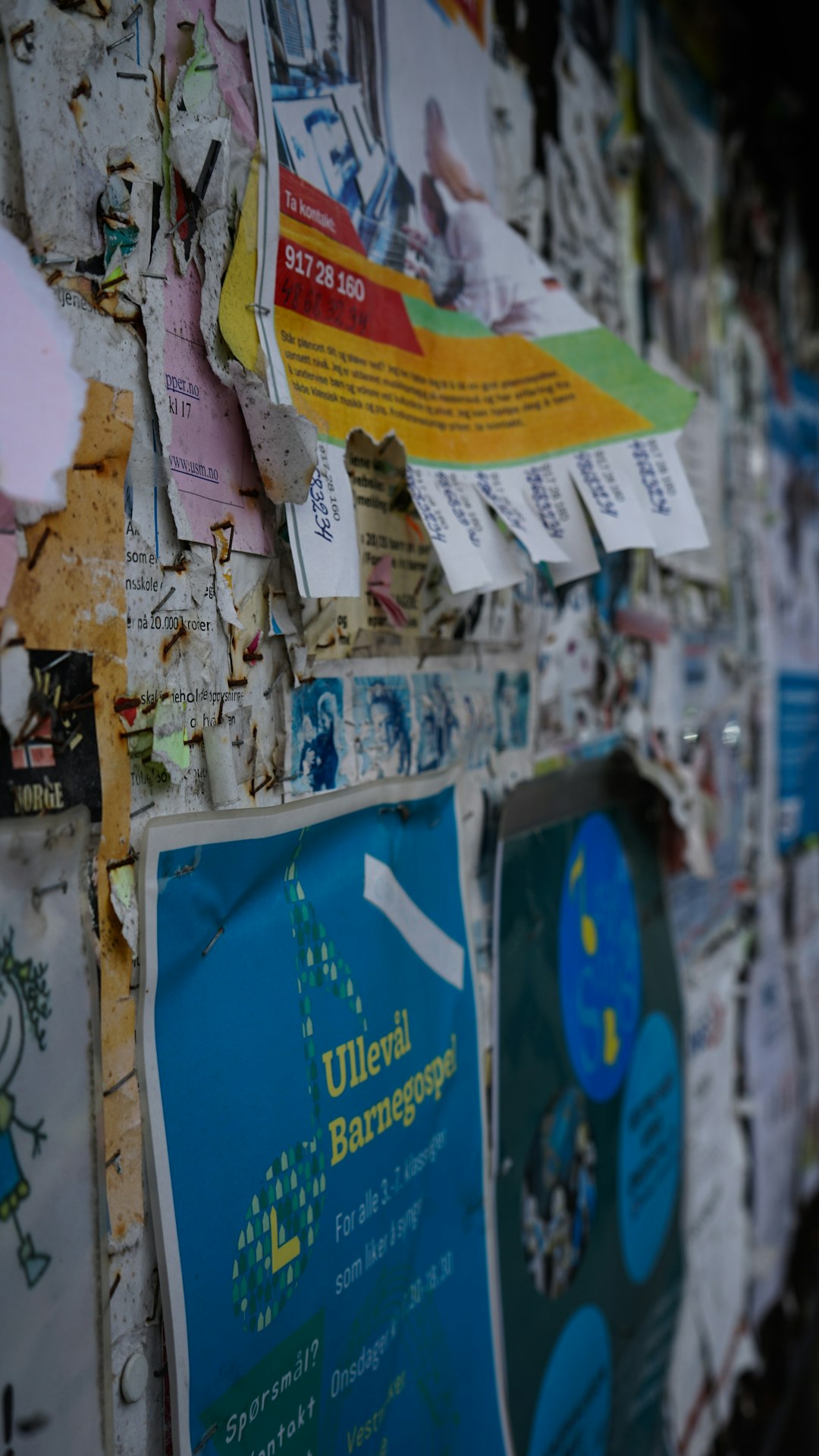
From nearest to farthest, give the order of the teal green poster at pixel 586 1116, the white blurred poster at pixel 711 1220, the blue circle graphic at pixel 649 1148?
the teal green poster at pixel 586 1116 < the blue circle graphic at pixel 649 1148 < the white blurred poster at pixel 711 1220

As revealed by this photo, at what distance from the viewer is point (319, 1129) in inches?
20.5

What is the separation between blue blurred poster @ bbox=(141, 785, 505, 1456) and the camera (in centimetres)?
43

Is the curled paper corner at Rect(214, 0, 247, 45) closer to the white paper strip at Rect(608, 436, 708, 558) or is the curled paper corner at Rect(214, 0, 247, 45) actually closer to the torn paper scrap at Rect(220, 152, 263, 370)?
the torn paper scrap at Rect(220, 152, 263, 370)

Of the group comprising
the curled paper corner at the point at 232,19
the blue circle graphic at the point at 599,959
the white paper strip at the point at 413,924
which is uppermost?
the curled paper corner at the point at 232,19

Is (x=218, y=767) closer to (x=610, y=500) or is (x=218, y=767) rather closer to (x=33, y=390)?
(x=33, y=390)

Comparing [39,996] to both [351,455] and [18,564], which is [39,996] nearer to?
[18,564]

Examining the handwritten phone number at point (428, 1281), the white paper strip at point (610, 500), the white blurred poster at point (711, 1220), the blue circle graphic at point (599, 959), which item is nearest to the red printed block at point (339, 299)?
the white paper strip at point (610, 500)

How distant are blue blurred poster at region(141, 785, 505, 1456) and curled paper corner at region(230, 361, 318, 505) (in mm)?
160

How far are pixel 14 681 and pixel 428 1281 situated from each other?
0.49 meters

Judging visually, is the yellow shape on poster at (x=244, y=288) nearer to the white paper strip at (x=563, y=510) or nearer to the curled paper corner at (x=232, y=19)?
the curled paper corner at (x=232, y=19)

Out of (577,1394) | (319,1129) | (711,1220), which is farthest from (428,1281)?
(711,1220)

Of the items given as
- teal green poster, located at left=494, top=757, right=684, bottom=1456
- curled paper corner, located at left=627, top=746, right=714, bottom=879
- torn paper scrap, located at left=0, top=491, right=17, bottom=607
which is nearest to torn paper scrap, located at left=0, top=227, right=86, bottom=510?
torn paper scrap, located at left=0, top=491, right=17, bottom=607

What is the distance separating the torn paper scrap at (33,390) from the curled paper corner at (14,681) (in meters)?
0.05

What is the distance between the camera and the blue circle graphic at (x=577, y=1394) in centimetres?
79
